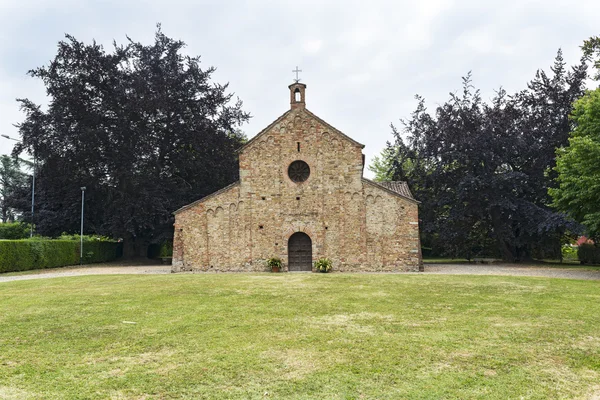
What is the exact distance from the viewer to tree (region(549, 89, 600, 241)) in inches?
767

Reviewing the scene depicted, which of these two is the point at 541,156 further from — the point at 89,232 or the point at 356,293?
the point at 89,232

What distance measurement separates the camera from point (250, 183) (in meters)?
25.4

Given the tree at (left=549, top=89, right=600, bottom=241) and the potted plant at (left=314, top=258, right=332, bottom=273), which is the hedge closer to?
the potted plant at (left=314, top=258, right=332, bottom=273)

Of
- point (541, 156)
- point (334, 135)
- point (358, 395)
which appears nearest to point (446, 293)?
point (358, 395)

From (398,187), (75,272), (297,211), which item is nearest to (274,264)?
(297,211)

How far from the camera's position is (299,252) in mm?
25109

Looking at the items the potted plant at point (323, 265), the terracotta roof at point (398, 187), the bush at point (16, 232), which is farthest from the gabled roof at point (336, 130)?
the bush at point (16, 232)

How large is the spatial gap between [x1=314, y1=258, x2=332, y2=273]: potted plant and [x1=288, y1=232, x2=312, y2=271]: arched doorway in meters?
0.92

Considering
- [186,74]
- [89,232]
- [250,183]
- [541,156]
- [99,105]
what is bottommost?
[89,232]

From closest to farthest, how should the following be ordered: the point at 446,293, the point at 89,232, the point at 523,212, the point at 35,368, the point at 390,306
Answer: the point at 35,368 → the point at 390,306 → the point at 446,293 → the point at 523,212 → the point at 89,232

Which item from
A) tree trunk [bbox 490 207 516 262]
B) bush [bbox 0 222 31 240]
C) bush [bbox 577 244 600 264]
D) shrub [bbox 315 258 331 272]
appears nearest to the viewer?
shrub [bbox 315 258 331 272]

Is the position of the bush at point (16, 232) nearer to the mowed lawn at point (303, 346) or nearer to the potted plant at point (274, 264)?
the potted plant at point (274, 264)

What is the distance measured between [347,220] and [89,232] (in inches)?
858

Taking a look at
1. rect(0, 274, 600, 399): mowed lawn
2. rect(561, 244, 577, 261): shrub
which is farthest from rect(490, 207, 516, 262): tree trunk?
rect(0, 274, 600, 399): mowed lawn
